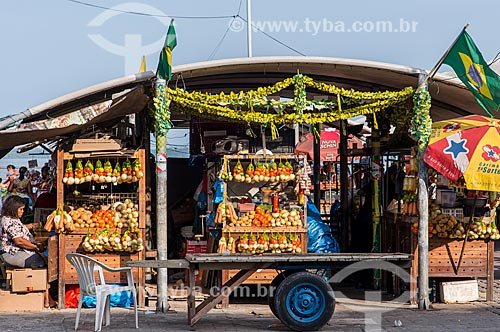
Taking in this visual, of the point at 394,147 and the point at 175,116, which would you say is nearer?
the point at 394,147

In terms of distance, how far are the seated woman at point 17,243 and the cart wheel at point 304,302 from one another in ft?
12.3

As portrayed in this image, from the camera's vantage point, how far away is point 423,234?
1103 centimetres

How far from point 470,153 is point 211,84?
4.57 metres

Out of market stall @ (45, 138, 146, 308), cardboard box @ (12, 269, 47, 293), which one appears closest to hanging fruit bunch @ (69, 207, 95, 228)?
market stall @ (45, 138, 146, 308)

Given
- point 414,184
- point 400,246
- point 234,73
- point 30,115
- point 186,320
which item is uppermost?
point 234,73

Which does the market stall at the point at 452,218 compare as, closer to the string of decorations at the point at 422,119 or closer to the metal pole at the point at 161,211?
the string of decorations at the point at 422,119

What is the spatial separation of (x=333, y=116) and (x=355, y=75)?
1090 mm

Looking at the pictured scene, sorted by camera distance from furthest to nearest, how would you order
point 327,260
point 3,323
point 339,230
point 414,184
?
point 339,230 < point 414,184 < point 3,323 < point 327,260

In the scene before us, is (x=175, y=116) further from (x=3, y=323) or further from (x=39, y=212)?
(x=3, y=323)

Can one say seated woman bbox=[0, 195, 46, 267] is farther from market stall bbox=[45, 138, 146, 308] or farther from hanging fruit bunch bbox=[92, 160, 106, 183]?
hanging fruit bunch bbox=[92, 160, 106, 183]

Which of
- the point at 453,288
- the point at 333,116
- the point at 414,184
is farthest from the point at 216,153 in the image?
the point at 453,288

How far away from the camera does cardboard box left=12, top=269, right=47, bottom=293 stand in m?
10.7

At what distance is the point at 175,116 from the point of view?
1520 cm

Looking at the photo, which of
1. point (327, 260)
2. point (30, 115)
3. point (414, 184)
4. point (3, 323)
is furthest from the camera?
point (414, 184)
